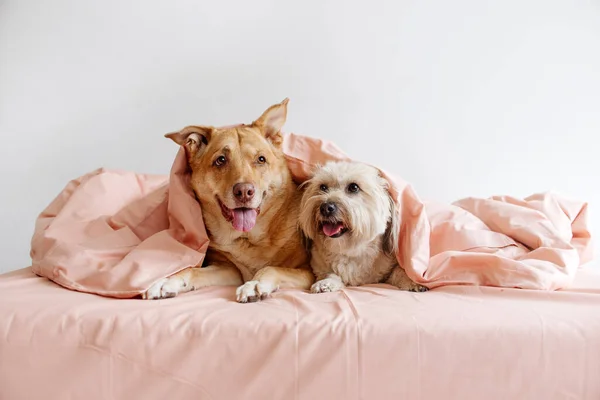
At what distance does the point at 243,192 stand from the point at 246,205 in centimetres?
8

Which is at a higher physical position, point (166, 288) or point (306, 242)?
point (306, 242)

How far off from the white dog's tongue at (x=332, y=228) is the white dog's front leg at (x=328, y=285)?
24cm

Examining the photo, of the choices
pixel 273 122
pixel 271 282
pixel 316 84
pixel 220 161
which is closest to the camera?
pixel 271 282

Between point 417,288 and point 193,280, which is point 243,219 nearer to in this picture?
point 193,280

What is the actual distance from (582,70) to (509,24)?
29.2 inches

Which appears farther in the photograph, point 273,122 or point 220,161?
point 273,122

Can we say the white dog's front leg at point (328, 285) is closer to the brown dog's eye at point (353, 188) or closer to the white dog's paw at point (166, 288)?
the brown dog's eye at point (353, 188)

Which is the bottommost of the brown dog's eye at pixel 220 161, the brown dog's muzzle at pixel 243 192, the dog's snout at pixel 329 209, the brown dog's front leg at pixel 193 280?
the brown dog's front leg at pixel 193 280

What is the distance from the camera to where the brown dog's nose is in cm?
232

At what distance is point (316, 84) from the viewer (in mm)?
3799

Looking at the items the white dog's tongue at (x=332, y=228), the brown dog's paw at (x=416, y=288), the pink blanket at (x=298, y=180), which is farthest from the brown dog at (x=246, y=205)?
the brown dog's paw at (x=416, y=288)

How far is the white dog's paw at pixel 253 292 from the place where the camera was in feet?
6.81

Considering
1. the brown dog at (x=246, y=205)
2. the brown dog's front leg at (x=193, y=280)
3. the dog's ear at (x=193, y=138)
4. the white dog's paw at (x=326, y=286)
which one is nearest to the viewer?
the brown dog's front leg at (x=193, y=280)

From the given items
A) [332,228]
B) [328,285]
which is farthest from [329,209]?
[328,285]
